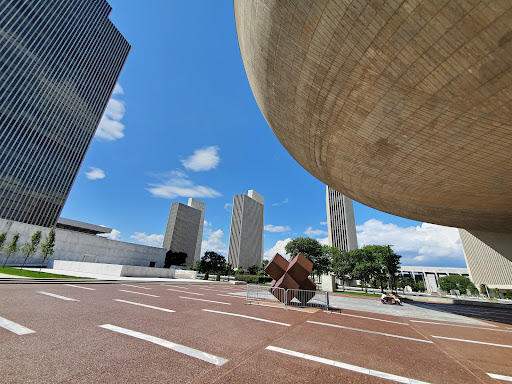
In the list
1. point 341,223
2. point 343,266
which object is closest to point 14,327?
point 343,266

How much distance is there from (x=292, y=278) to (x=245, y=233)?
109 m

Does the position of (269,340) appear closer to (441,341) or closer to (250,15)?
(441,341)

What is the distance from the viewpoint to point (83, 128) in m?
67.8

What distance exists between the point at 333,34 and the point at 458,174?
9.21 meters

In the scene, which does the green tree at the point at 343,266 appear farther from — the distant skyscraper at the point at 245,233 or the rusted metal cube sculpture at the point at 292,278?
the distant skyscraper at the point at 245,233

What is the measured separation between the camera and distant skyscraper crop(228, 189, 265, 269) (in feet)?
377

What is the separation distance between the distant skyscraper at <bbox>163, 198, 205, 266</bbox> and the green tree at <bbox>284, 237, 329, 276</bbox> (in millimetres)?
Result: 94715

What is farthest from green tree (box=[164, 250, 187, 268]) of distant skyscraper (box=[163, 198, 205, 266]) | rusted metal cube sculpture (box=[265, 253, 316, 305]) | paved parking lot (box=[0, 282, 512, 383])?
paved parking lot (box=[0, 282, 512, 383])

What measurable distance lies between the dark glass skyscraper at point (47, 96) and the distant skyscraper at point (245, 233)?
7439 cm

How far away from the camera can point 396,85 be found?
693cm

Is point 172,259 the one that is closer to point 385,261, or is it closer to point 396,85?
point 385,261

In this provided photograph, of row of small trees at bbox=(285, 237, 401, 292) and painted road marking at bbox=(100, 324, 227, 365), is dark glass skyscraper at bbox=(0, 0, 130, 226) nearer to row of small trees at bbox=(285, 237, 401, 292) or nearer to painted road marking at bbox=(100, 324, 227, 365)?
row of small trees at bbox=(285, 237, 401, 292)

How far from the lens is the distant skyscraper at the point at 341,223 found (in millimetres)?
75750

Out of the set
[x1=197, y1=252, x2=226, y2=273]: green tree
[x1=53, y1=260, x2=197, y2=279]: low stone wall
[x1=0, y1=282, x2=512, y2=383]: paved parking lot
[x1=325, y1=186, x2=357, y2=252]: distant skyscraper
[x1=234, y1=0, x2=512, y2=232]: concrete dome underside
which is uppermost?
[x1=325, y1=186, x2=357, y2=252]: distant skyscraper
